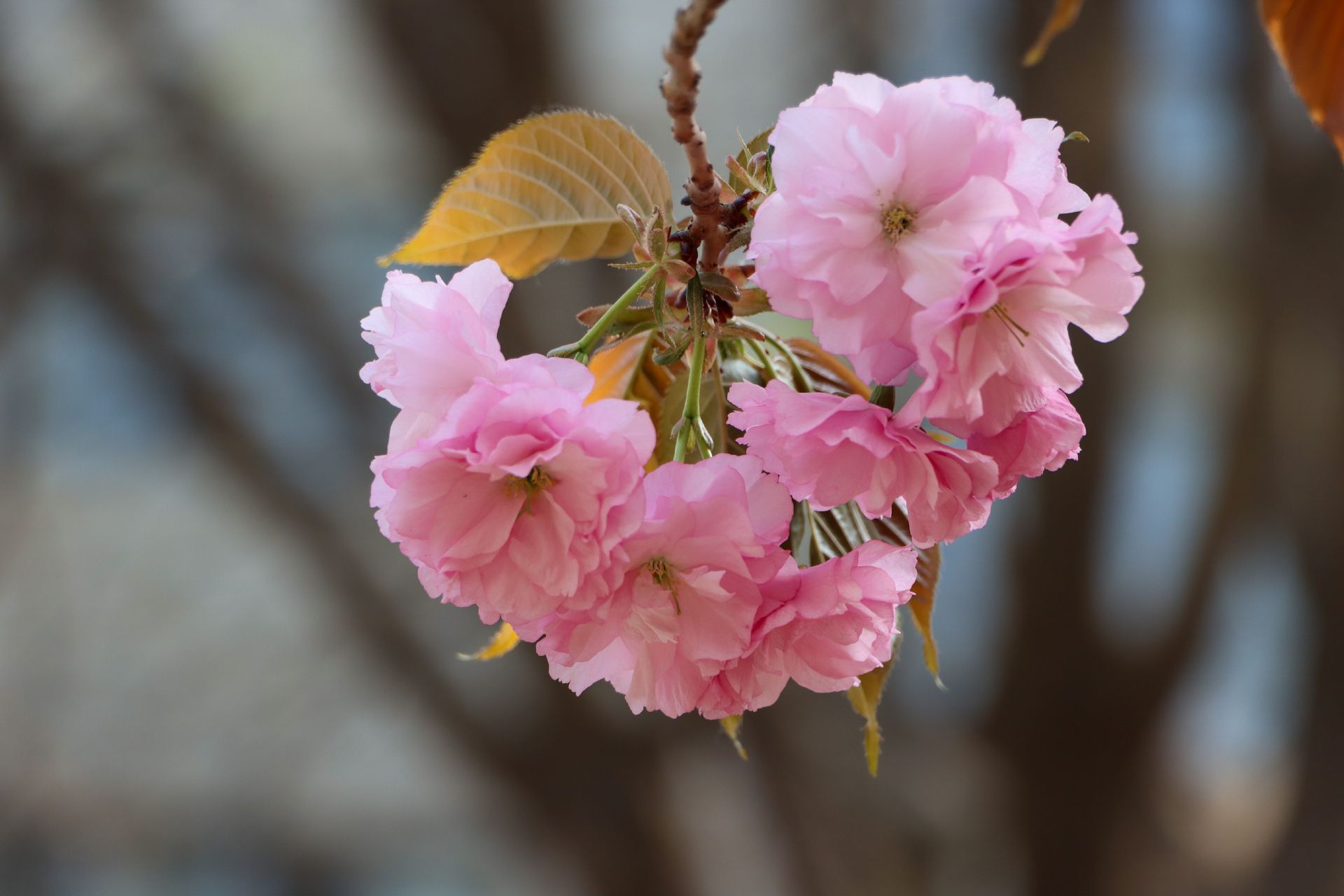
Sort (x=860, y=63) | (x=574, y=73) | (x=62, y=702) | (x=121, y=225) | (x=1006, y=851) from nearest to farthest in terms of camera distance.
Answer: (x=574, y=73)
(x=121, y=225)
(x=860, y=63)
(x=1006, y=851)
(x=62, y=702)

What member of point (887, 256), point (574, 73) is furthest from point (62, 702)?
point (887, 256)

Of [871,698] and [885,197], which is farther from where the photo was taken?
[871,698]

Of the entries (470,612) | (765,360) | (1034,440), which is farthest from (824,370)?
(470,612)

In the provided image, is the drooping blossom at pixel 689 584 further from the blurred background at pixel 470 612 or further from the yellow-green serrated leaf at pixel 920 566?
the blurred background at pixel 470 612

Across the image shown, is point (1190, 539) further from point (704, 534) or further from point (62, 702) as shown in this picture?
point (62, 702)

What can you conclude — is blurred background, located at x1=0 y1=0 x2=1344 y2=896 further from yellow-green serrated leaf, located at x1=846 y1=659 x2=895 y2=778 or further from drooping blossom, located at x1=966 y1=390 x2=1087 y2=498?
drooping blossom, located at x1=966 y1=390 x2=1087 y2=498

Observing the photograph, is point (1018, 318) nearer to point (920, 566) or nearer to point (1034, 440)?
point (1034, 440)
